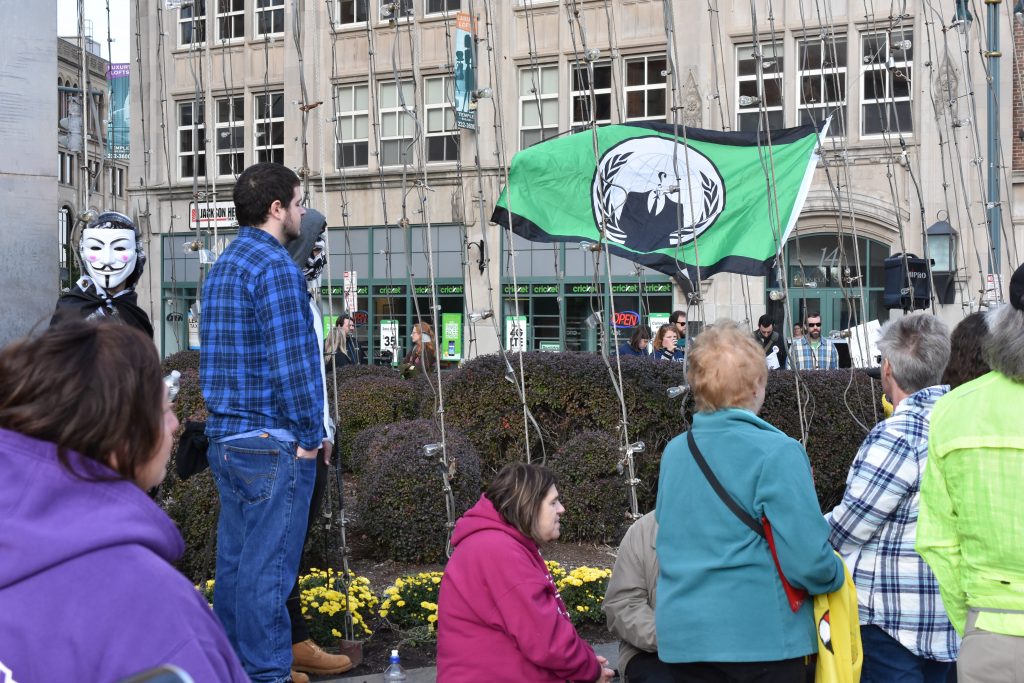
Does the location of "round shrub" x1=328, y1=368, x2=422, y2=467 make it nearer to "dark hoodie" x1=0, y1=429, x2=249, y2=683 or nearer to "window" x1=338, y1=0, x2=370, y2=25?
"dark hoodie" x1=0, y1=429, x2=249, y2=683

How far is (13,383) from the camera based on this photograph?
1570mm

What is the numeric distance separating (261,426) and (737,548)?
1.80 m

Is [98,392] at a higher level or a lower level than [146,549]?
higher

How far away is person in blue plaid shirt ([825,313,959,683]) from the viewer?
340cm

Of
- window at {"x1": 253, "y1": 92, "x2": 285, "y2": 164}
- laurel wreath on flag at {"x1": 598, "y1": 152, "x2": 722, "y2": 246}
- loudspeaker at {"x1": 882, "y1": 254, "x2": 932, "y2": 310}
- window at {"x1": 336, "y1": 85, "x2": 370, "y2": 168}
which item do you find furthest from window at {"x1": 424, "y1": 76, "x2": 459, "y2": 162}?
laurel wreath on flag at {"x1": 598, "y1": 152, "x2": 722, "y2": 246}

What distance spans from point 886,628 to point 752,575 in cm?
72

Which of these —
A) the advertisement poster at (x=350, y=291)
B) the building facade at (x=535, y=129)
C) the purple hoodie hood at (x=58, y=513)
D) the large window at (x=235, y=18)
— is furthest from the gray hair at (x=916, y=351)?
the large window at (x=235, y=18)

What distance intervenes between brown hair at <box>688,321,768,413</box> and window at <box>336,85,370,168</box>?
25.9 m

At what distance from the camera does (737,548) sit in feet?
9.93

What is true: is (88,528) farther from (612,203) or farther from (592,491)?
(612,203)

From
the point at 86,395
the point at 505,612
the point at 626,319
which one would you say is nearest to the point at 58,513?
the point at 86,395

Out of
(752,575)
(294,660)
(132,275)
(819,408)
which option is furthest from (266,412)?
(819,408)

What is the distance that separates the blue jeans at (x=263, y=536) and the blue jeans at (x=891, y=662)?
195 centimetres

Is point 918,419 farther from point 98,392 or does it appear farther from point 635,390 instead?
point 635,390
